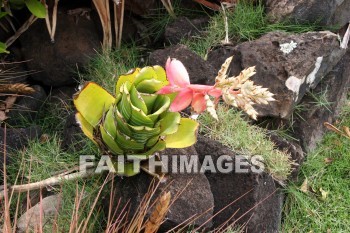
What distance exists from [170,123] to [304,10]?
1.40 meters

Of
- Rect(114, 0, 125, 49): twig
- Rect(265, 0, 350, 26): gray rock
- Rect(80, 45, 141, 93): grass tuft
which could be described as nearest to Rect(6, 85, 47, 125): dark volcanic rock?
Rect(80, 45, 141, 93): grass tuft

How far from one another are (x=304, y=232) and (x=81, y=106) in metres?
1.35

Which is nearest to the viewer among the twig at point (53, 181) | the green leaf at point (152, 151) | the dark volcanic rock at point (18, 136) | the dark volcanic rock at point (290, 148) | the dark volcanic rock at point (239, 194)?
the green leaf at point (152, 151)

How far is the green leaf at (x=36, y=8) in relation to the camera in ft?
8.60

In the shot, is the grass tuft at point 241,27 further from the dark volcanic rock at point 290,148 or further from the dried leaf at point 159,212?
the dried leaf at point 159,212

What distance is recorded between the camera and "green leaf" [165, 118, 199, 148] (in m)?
2.00

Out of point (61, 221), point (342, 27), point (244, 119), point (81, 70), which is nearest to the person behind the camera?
point (61, 221)

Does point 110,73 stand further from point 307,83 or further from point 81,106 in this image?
point 307,83

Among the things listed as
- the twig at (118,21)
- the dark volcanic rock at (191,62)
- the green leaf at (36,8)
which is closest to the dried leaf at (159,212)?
the dark volcanic rock at (191,62)

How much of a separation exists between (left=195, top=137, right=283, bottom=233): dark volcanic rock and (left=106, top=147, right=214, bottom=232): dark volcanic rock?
0.63 ft

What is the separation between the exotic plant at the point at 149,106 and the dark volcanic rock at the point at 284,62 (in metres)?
0.84

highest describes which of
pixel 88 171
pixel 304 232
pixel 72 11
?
pixel 72 11

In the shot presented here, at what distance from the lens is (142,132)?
183 centimetres

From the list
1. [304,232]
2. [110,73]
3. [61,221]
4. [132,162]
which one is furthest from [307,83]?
[61,221]
